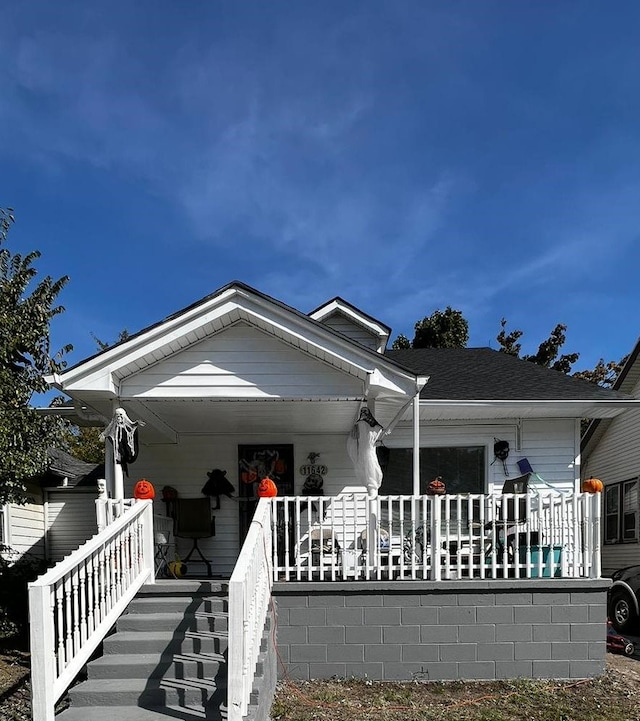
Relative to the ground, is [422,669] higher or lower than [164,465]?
lower

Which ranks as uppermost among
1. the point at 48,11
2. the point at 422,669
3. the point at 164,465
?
the point at 48,11

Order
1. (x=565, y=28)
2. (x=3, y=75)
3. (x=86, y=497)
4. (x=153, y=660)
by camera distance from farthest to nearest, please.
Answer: (x=86, y=497) → (x=3, y=75) → (x=565, y=28) → (x=153, y=660)

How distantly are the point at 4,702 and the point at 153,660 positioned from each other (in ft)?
5.25

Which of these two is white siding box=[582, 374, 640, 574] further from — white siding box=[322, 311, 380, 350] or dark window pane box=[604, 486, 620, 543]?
white siding box=[322, 311, 380, 350]

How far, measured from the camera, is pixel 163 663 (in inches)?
181

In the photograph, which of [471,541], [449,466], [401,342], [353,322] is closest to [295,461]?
[449,466]

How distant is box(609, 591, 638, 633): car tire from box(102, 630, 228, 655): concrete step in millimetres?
7595

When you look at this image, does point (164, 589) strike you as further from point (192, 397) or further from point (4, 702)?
point (192, 397)

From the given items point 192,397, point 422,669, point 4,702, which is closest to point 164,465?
point 192,397

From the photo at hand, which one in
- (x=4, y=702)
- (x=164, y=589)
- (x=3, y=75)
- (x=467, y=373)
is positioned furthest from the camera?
(x=467, y=373)

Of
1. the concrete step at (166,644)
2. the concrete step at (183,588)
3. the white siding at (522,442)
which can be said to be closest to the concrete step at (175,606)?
the concrete step at (183,588)

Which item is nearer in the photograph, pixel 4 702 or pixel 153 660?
pixel 153 660

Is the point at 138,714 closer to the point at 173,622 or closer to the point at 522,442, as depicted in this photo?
the point at 173,622

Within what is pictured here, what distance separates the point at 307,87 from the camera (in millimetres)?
7965
